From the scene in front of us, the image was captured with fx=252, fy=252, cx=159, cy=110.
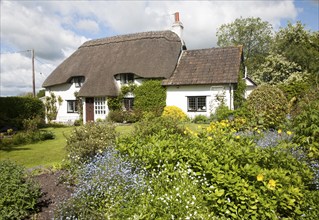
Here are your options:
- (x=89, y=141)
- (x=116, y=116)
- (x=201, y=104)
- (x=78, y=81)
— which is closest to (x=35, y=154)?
(x=89, y=141)

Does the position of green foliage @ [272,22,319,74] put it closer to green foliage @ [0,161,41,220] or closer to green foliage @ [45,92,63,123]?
green foliage @ [45,92,63,123]

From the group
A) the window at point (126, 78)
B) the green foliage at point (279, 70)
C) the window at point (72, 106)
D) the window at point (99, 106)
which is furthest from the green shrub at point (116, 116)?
the green foliage at point (279, 70)

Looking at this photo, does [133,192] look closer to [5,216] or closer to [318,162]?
[5,216]

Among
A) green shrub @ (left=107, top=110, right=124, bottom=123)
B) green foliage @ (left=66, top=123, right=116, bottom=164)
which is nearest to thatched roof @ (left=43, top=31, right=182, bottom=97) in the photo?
green shrub @ (left=107, top=110, right=124, bottom=123)

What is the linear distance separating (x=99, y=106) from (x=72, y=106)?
4.30 meters

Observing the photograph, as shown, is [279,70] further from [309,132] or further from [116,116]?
[309,132]

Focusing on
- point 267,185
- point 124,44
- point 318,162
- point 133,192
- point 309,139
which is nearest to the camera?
point 267,185

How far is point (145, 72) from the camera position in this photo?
2077 cm

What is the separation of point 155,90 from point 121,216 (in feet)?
55.8

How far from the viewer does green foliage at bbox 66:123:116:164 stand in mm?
6219

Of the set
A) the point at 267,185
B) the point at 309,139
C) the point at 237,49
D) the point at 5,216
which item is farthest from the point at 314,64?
the point at 5,216

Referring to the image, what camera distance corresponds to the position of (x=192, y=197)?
376 centimetres

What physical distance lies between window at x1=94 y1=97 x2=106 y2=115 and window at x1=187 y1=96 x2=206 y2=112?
25.5 feet

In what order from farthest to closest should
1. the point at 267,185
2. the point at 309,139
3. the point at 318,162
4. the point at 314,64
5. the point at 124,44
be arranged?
the point at 314,64 → the point at 124,44 → the point at 309,139 → the point at 318,162 → the point at 267,185
